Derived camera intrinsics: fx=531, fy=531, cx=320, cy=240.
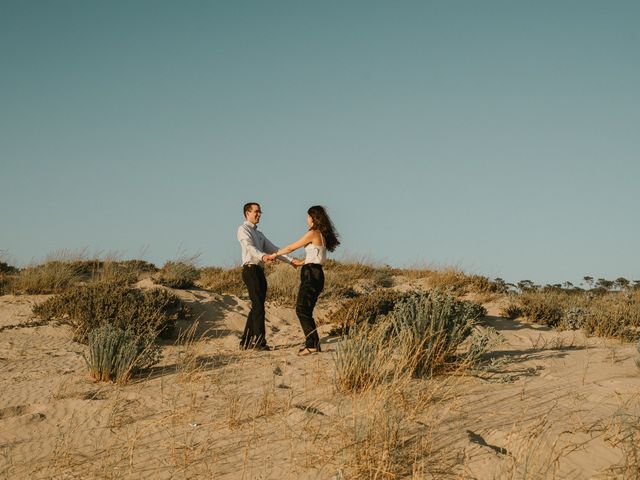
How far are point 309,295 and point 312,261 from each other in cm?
47

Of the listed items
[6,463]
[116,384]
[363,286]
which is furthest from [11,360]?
[363,286]

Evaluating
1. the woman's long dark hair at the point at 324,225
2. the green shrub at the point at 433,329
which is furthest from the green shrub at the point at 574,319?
the woman's long dark hair at the point at 324,225

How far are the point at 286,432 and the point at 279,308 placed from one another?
7.47 m

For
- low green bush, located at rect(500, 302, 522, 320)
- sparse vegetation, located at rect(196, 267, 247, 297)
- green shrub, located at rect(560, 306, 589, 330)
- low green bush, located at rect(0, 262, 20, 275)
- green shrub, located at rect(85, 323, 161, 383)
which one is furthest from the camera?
low green bush, located at rect(0, 262, 20, 275)

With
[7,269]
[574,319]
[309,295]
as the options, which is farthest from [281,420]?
[7,269]

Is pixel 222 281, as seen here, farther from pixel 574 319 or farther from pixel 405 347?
pixel 405 347

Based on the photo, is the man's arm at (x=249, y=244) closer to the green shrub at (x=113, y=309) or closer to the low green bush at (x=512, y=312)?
the green shrub at (x=113, y=309)

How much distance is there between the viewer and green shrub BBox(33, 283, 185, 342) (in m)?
8.38

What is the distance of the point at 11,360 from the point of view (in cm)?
673

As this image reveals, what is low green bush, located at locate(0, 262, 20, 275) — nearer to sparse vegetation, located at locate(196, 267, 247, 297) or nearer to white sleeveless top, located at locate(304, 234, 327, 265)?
sparse vegetation, located at locate(196, 267, 247, 297)

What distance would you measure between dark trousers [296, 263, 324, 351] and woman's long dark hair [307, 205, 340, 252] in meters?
0.37

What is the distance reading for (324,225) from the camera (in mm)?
7285

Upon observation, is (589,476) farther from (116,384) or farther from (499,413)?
(116,384)

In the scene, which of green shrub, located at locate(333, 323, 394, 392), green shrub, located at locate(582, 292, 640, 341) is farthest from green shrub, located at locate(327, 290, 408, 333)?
green shrub, located at locate(333, 323, 394, 392)
